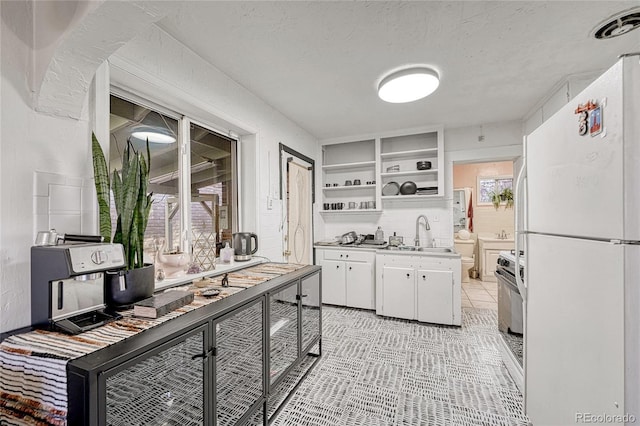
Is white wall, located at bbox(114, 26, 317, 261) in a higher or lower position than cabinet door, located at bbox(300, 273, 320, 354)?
higher

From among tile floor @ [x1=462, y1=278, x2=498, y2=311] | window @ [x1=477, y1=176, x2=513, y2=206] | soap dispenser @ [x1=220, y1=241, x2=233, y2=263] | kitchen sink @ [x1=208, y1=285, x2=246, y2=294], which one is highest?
window @ [x1=477, y1=176, x2=513, y2=206]

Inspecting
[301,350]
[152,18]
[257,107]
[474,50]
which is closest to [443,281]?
[301,350]

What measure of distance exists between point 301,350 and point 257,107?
218 centimetres

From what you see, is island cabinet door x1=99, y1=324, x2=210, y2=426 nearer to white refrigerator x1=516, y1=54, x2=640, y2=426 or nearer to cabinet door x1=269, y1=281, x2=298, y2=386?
cabinet door x1=269, y1=281, x2=298, y2=386

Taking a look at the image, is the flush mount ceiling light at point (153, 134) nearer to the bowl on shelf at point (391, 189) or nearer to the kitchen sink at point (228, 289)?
the kitchen sink at point (228, 289)

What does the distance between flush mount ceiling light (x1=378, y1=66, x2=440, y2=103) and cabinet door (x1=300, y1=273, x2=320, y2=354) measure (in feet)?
5.58

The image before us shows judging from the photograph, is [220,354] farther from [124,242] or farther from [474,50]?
[474,50]

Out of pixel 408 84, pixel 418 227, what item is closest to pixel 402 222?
pixel 418 227

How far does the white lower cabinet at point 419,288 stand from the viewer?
287 centimetres

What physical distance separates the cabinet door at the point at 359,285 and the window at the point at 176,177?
5.91ft

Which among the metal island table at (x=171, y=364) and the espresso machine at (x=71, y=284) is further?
the espresso machine at (x=71, y=284)

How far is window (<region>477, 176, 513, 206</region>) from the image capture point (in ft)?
16.7

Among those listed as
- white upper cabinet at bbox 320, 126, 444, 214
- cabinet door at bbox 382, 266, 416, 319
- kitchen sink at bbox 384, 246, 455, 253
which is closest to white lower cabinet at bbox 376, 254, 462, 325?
cabinet door at bbox 382, 266, 416, 319

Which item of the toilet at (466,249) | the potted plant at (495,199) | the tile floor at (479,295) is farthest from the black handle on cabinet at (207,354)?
the potted plant at (495,199)
